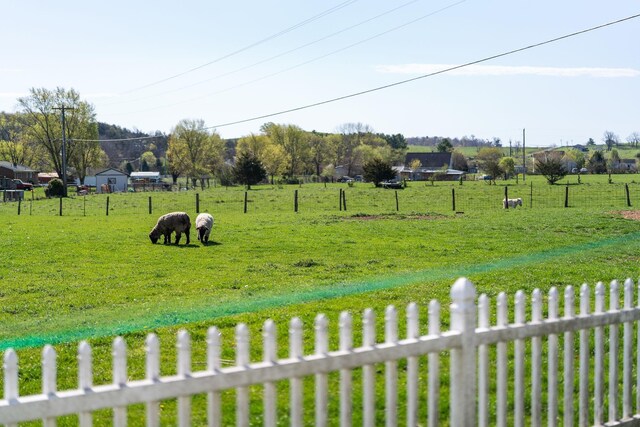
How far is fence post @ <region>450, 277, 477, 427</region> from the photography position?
490 cm

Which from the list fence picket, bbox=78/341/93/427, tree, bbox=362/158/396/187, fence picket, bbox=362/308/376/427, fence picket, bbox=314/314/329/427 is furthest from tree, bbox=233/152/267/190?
fence picket, bbox=78/341/93/427

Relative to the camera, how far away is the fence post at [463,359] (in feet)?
16.1

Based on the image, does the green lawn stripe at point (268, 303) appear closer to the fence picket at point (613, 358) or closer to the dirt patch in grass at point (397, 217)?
the fence picket at point (613, 358)

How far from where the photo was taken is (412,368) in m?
4.78

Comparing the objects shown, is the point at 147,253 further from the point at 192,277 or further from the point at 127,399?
the point at 127,399

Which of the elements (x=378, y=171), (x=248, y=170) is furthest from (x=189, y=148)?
(x=378, y=171)

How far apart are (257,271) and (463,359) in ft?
39.1

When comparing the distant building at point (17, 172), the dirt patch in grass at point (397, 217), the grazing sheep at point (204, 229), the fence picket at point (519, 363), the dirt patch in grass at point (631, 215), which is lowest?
the dirt patch in grass at point (397, 217)

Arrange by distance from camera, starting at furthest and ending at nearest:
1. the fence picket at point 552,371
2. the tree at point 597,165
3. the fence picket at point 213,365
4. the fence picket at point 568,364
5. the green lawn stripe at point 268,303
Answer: the tree at point 597,165
the green lawn stripe at point 268,303
the fence picket at point 568,364
the fence picket at point 552,371
the fence picket at point 213,365

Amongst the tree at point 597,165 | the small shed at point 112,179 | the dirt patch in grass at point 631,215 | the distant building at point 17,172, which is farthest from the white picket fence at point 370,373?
the tree at point 597,165

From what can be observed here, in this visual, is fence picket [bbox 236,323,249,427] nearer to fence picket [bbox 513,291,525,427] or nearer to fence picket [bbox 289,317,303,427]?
fence picket [bbox 289,317,303,427]

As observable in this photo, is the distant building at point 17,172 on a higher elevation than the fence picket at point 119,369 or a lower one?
higher

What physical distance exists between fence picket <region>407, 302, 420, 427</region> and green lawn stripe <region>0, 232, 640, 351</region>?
602 cm

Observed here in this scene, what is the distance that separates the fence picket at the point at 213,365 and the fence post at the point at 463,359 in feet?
5.23
